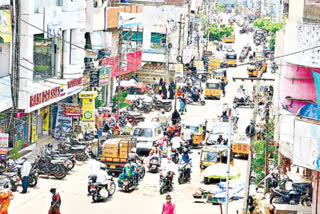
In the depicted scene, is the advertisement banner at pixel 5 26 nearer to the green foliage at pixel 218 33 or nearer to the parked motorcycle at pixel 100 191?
the parked motorcycle at pixel 100 191

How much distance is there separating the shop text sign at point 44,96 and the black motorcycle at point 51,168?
4372 millimetres

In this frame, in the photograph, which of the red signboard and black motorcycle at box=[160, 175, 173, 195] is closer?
black motorcycle at box=[160, 175, 173, 195]

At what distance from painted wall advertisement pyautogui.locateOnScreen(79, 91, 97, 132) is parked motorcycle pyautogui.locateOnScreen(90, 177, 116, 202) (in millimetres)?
11838

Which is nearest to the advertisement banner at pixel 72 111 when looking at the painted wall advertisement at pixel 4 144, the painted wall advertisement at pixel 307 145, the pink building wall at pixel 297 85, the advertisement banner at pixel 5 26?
the advertisement banner at pixel 5 26

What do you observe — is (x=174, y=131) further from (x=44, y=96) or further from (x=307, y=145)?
(x=307, y=145)

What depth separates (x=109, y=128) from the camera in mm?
41562

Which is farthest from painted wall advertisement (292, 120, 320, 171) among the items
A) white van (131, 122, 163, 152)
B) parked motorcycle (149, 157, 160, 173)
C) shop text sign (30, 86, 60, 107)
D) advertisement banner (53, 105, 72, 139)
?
advertisement banner (53, 105, 72, 139)

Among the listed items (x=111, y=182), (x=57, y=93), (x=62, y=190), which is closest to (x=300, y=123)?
(x=111, y=182)

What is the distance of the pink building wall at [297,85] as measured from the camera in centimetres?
3080

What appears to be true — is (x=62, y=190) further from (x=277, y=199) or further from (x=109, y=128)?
(x=109, y=128)

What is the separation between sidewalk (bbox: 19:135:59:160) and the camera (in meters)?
35.2

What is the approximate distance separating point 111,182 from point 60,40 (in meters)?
13.3

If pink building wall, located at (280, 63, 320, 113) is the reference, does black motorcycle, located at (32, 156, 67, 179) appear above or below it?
below

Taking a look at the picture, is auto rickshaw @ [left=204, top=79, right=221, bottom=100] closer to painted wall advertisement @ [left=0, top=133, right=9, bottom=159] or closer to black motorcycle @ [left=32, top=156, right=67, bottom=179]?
black motorcycle @ [left=32, top=156, right=67, bottom=179]
